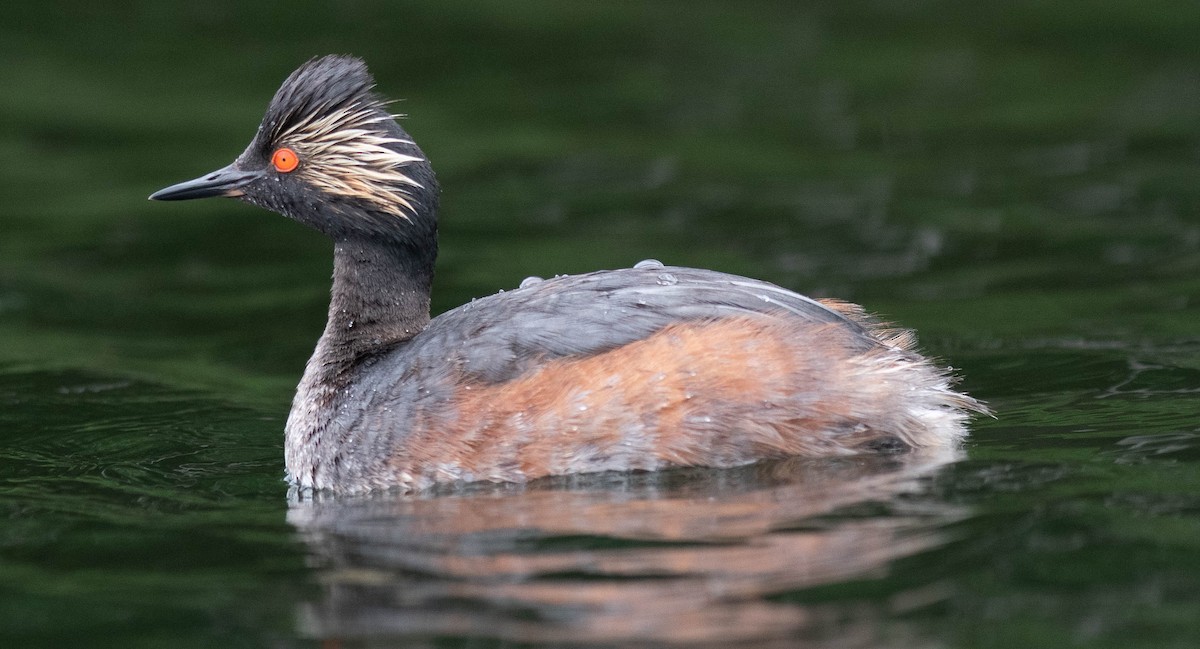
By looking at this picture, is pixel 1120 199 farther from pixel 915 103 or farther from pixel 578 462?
pixel 578 462

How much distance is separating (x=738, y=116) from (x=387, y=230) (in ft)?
26.4

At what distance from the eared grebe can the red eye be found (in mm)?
120

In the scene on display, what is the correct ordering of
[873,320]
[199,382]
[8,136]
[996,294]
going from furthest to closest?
[8,136] < [996,294] < [199,382] < [873,320]

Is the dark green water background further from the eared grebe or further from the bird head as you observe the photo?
the bird head

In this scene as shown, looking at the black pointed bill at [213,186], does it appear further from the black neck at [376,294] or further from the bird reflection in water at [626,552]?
the bird reflection in water at [626,552]

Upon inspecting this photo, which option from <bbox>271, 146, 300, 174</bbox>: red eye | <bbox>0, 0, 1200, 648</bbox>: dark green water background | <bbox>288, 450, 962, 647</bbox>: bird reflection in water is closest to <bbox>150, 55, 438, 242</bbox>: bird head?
<bbox>271, 146, 300, 174</bbox>: red eye

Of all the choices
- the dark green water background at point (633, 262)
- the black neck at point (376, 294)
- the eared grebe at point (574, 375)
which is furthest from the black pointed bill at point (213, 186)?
the dark green water background at point (633, 262)

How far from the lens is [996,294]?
1096cm

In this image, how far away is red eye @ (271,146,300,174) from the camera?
8.30m

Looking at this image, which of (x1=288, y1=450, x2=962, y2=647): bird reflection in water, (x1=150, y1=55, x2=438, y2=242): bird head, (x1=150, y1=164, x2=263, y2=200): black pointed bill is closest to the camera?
(x1=288, y1=450, x2=962, y2=647): bird reflection in water

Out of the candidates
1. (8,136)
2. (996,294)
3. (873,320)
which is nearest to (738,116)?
(996,294)

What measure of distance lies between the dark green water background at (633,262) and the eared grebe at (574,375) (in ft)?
0.73

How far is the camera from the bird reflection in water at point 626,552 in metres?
5.45

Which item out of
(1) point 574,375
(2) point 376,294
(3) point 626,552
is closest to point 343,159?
(2) point 376,294
